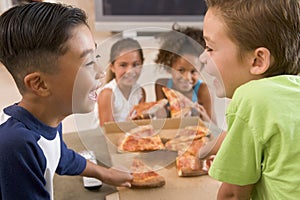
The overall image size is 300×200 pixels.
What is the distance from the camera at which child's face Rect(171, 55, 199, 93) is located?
1161 millimetres

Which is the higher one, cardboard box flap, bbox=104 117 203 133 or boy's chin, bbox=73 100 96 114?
boy's chin, bbox=73 100 96 114

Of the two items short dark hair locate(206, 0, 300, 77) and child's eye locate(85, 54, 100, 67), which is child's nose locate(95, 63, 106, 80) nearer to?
child's eye locate(85, 54, 100, 67)

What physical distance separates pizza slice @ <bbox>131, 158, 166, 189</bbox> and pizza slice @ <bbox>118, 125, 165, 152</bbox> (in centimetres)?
7

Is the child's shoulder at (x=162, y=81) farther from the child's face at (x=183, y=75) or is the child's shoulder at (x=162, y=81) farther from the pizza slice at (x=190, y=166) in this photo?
the pizza slice at (x=190, y=166)

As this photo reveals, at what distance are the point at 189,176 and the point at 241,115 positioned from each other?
35 centimetres

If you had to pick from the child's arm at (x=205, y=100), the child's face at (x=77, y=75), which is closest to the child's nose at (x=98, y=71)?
the child's face at (x=77, y=75)

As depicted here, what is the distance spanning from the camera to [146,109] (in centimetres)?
123

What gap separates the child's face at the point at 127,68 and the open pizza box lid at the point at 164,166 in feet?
0.44

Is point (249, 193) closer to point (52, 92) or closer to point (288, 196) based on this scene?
point (288, 196)

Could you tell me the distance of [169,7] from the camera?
118 inches

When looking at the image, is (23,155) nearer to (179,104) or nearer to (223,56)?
(223,56)

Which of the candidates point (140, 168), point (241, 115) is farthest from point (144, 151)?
point (241, 115)

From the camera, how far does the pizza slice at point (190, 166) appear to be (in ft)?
3.09

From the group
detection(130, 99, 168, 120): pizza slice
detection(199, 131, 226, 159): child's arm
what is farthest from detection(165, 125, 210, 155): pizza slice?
detection(130, 99, 168, 120): pizza slice
